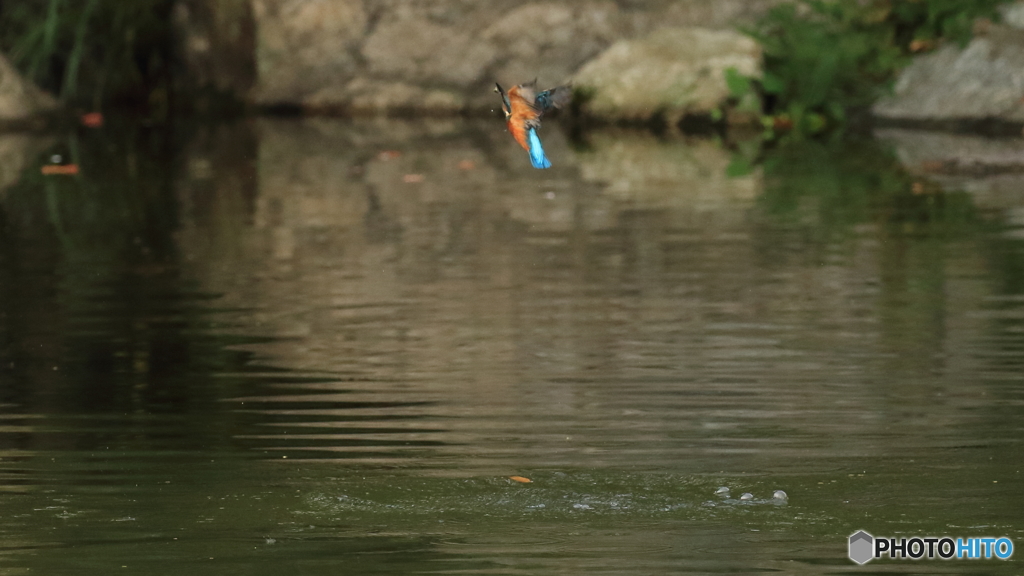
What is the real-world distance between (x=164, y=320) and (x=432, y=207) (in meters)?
3.82

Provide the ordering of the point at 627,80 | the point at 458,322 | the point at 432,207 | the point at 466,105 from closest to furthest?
1. the point at 458,322
2. the point at 432,207
3. the point at 627,80
4. the point at 466,105

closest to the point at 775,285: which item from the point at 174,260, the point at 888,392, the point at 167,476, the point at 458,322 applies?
the point at 458,322

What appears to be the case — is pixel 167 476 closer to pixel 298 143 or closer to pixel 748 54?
pixel 298 143

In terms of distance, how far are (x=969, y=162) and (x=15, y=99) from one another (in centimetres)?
1024

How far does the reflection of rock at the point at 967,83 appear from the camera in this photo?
16016mm

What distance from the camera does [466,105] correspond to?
63.9ft

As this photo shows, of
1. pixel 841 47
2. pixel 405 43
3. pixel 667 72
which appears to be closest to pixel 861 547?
pixel 841 47

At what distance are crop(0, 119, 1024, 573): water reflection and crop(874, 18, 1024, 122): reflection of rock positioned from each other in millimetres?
→ 3936

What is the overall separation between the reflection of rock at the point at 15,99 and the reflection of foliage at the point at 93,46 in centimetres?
32

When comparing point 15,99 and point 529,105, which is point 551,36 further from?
point 529,105

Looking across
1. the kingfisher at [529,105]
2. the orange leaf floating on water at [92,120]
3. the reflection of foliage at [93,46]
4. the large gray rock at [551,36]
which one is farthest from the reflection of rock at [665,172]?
the reflection of foliage at [93,46]

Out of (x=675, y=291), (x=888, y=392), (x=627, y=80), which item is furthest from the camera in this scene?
(x=627, y=80)

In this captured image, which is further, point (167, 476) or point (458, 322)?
point (458, 322)

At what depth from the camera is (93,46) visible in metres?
21.1
